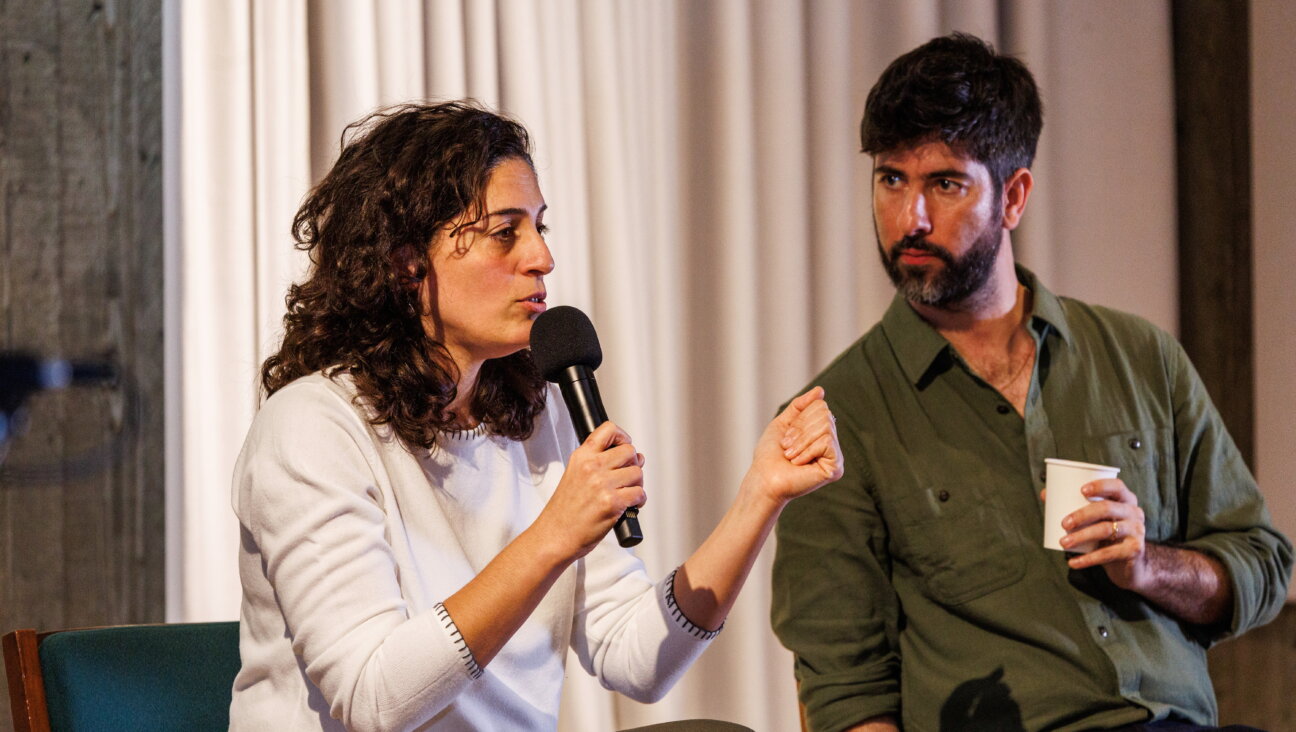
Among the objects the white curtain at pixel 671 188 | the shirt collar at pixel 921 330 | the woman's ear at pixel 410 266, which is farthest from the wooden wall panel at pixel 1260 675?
the woman's ear at pixel 410 266

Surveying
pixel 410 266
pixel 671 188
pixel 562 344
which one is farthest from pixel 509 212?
pixel 671 188

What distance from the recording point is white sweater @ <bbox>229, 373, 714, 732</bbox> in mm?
1312

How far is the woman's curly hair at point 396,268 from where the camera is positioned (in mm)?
1576

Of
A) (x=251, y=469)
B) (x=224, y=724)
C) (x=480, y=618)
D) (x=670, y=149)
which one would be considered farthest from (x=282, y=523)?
(x=670, y=149)

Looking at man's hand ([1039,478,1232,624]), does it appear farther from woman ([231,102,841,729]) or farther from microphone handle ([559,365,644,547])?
microphone handle ([559,365,644,547])

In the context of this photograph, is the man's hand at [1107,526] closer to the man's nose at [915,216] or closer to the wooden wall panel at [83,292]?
the man's nose at [915,216]

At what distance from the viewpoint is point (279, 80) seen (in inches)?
98.2

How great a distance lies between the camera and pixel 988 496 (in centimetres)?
197

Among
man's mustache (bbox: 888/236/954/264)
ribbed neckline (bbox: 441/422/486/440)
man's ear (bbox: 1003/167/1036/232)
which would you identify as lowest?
ribbed neckline (bbox: 441/422/486/440)

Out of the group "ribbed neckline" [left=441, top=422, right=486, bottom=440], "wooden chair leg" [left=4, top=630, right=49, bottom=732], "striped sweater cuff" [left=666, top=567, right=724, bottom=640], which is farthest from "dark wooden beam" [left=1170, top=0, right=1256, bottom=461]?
"wooden chair leg" [left=4, top=630, right=49, bottom=732]

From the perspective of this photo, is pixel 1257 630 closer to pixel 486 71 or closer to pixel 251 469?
pixel 486 71

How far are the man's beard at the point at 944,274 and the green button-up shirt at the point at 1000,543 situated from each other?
58mm

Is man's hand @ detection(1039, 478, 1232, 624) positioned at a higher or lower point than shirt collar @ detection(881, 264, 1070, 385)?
lower

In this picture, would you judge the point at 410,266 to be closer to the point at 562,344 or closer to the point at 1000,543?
the point at 562,344
